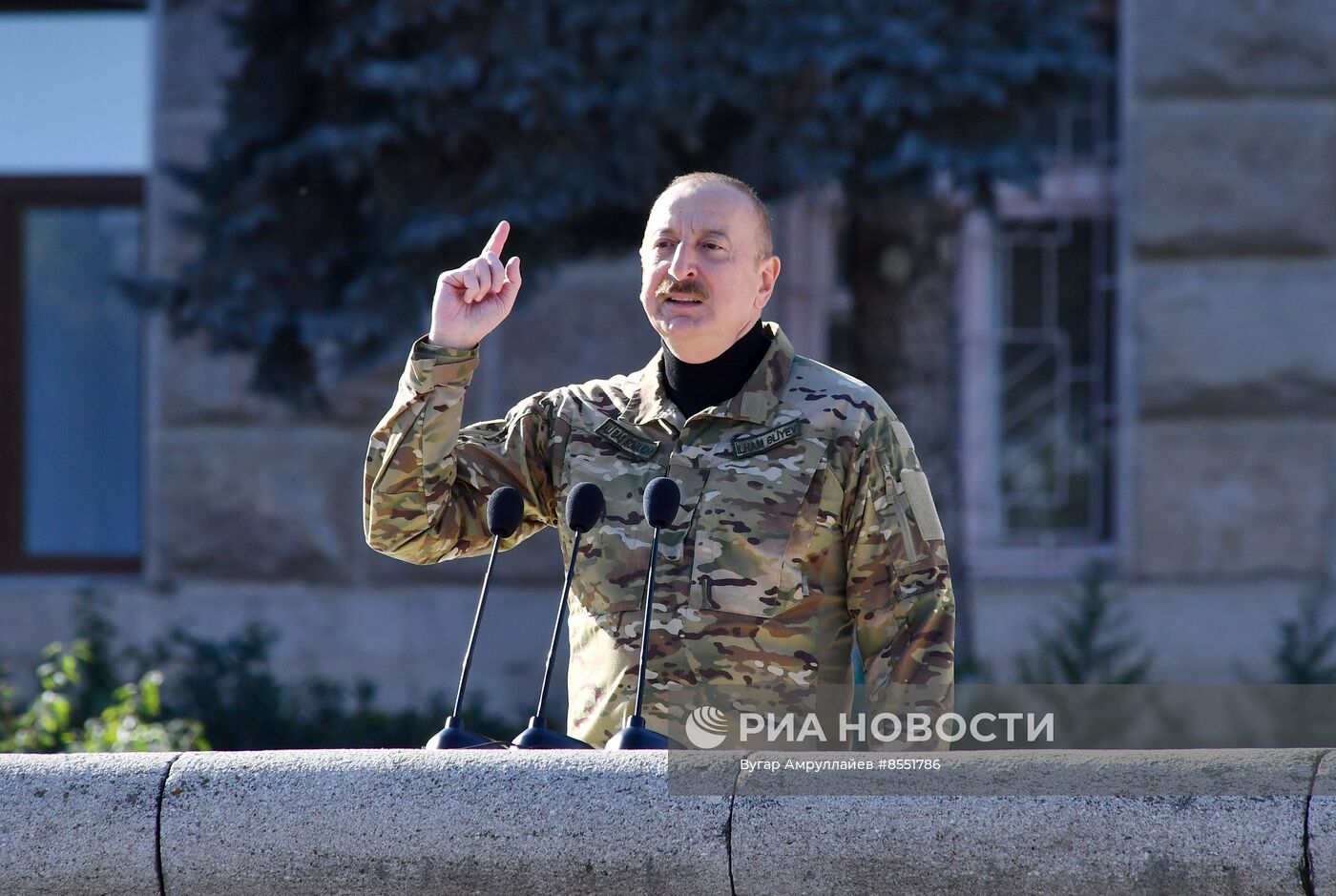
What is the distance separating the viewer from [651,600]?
2.79 meters

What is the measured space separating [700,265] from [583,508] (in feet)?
1.76

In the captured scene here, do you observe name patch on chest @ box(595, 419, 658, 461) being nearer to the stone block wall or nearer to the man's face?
the man's face

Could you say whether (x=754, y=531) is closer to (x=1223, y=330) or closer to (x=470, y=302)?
(x=470, y=302)

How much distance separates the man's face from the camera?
319 cm

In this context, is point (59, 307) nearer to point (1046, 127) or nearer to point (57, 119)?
point (57, 119)

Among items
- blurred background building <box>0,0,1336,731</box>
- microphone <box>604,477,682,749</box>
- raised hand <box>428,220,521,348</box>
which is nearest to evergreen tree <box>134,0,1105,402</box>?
blurred background building <box>0,0,1336,731</box>

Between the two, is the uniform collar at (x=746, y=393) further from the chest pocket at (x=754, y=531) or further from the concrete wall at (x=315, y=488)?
the concrete wall at (x=315, y=488)

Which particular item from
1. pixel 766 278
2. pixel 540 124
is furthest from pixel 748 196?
pixel 540 124

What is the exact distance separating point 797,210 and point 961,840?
5.94 meters

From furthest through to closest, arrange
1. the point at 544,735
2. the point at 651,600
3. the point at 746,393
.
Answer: the point at 746,393 → the point at 651,600 → the point at 544,735

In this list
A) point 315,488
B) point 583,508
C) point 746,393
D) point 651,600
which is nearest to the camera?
point 651,600

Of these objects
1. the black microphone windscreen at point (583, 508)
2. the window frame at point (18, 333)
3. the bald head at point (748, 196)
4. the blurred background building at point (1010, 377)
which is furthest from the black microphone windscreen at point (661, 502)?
the window frame at point (18, 333)

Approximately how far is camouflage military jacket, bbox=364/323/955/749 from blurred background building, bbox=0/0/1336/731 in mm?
4368

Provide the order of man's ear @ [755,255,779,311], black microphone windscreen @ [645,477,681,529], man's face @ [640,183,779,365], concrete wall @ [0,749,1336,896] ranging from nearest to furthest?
concrete wall @ [0,749,1336,896], black microphone windscreen @ [645,477,681,529], man's face @ [640,183,779,365], man's ear @ [755,255,779,311]
